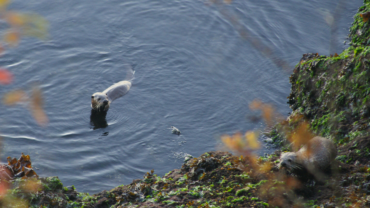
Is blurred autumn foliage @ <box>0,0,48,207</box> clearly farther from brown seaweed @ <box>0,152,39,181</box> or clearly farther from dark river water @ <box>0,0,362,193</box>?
dark river water @ <box>0,0,362,193</box>

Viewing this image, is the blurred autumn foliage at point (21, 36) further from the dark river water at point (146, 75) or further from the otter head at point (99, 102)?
the otter head at point (99, 102)

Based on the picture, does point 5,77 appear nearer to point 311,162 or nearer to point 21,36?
point 21,36

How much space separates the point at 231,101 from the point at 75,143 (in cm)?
441

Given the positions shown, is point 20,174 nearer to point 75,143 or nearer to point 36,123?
point 75,143

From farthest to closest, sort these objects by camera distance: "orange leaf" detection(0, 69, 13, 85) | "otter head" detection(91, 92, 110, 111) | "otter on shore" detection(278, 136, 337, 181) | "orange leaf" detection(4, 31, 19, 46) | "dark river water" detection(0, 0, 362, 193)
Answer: "orange leaf" detection(4, 31, 19, 46), "orange leaf" detection(0, 69, 13, 85), "otter head" detection(91, 92, 110, 111), "dark river water" detection(0, 0, 362, 193), "otter on shore" detection(278, 136, 337, 181)

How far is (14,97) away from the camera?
400 inches

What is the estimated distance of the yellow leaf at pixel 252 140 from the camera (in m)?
8.92

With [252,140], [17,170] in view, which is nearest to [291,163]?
[252,140]

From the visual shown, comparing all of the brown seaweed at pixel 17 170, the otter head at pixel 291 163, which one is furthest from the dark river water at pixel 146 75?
the otter head at pixel 291 163

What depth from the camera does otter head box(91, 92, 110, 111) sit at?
32.3ft

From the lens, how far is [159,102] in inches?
416

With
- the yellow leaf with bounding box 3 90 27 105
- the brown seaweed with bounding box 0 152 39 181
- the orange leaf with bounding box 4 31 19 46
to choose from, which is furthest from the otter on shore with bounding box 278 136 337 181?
the orange leaf with bounding box 4 31 19 46

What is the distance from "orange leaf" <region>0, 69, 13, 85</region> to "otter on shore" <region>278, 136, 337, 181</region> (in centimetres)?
837

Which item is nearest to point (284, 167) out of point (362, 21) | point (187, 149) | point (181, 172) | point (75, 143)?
point (181, 172)
